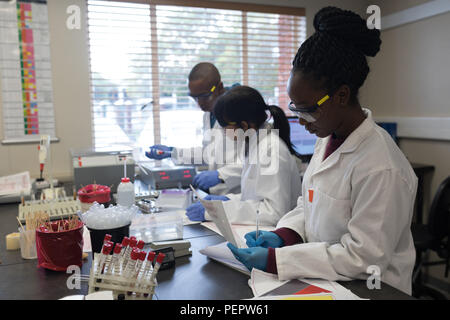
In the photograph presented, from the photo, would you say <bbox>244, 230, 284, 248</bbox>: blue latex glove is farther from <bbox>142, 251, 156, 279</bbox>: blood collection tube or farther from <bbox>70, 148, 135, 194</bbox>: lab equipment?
<bbox>70, 148, 135, 194</bbox>: lab equipment


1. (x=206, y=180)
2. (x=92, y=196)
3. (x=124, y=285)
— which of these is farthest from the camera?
(x=206, y=180)

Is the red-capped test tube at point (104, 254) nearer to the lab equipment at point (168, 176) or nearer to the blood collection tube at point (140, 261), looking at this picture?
the blood collection tube at point (140, 261)

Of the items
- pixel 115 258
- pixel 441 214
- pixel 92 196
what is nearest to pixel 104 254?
pixel 115 258

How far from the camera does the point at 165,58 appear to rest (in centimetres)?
306

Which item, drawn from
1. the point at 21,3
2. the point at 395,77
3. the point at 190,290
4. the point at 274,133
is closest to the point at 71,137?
the point at 21,3

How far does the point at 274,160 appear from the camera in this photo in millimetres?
1652

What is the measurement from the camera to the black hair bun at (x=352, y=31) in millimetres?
1040

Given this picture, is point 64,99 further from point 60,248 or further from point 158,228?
point 60,248

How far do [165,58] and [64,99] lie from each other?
868 mm

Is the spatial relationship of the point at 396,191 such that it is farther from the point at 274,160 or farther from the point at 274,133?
the point at 274,133

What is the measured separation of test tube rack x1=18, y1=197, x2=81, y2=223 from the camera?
1621 mm

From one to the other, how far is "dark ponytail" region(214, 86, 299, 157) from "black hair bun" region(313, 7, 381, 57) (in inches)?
27.0

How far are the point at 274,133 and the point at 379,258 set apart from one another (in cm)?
88

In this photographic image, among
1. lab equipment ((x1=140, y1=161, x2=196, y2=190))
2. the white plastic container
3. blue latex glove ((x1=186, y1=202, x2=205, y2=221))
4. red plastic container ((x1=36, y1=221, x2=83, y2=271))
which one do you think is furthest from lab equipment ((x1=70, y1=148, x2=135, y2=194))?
red plastic container ((x1=36, y1=221, x2=83, y2=271))
